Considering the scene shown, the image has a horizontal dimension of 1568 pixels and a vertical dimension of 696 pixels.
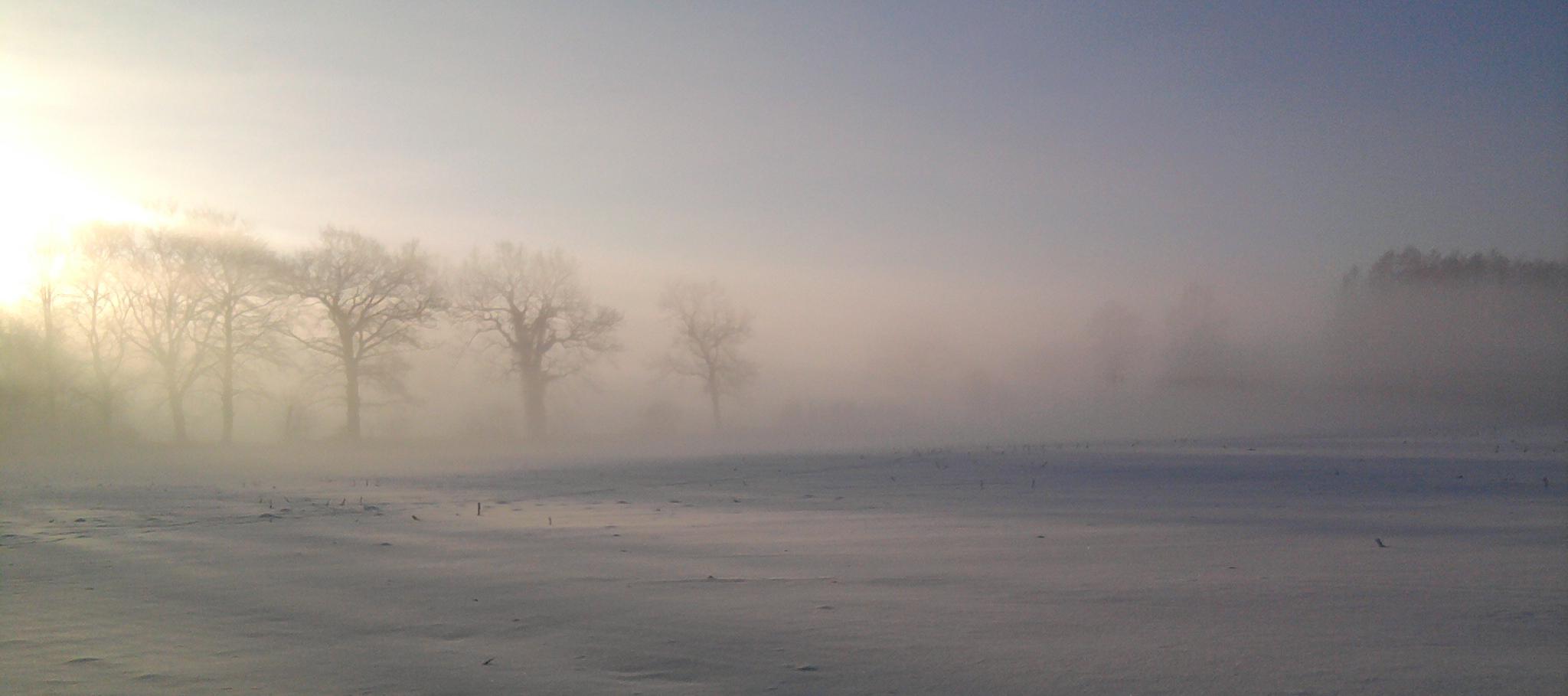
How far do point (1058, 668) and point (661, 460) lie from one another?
21152mm

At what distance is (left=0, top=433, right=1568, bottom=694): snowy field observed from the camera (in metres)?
4.39

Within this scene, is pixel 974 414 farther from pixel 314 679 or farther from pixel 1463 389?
pixel 314 679

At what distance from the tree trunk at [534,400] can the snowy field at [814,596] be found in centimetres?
3273

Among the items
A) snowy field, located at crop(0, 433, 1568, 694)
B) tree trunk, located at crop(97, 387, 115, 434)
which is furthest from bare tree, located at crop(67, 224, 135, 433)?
snowy field, located at crop(0, 433, 1568, 694)

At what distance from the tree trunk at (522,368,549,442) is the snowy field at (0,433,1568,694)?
3273 cm

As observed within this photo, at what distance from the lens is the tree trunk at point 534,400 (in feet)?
151

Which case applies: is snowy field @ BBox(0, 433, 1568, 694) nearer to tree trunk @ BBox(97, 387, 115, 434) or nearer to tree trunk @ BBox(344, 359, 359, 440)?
tree trunk @ BBox(344, 359, 359, 440)

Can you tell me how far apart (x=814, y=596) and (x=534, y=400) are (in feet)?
138

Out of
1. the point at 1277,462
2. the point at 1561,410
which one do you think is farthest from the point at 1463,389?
the point at 1277,462

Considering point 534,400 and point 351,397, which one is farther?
point 534,400

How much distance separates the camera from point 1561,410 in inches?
1716

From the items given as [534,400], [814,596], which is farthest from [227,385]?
[814,596]

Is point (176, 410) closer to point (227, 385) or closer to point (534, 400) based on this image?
point (227, 385)

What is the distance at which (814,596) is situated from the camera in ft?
19.9
